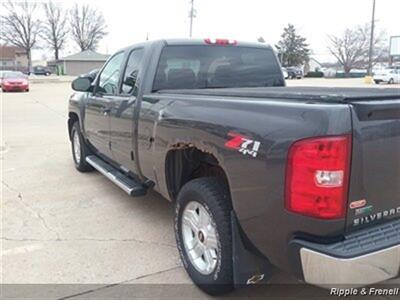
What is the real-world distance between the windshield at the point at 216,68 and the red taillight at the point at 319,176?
89.2 inches

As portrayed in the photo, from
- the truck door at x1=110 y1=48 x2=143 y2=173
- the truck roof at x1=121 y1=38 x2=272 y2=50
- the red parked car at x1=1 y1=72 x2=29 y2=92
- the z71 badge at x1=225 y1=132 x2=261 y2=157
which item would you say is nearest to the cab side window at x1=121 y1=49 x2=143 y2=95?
the truck door at x1=110 y1=48 x2=143 y2=173

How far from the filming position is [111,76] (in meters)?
5.33

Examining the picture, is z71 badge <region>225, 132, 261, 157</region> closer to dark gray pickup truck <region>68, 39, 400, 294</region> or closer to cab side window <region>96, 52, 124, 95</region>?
dark gray pickup truck <region>68, 39, 400, 294</region>

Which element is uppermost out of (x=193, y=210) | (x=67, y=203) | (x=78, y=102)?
(x=78, y=102)

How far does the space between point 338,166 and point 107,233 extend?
283 centimetres

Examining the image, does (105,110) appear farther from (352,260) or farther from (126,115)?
(352,260)

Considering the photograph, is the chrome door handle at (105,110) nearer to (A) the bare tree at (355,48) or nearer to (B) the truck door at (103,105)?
(B) the truck door at (103,105)

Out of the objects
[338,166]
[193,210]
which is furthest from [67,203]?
[338,166]

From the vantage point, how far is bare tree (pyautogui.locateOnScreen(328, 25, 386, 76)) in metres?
87.1

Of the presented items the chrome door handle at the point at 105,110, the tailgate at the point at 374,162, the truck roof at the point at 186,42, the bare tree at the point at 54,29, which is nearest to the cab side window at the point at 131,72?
the truck roof at the point at 186,42

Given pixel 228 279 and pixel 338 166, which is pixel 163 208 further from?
pixel 338 166

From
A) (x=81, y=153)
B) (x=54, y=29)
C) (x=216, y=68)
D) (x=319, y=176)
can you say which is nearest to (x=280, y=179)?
(x=319, y=176)

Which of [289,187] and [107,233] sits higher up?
[289,187]

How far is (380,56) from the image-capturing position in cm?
9038
